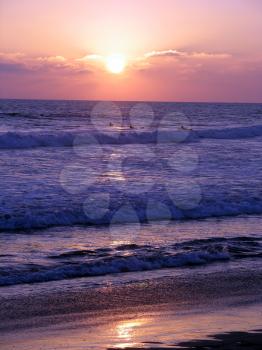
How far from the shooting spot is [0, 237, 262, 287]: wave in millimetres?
8781

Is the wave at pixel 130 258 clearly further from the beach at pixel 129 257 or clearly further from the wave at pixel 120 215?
the wave at pixel 120 215

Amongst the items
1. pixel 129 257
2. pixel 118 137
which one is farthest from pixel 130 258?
pixel 118 137

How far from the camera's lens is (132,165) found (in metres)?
23.3

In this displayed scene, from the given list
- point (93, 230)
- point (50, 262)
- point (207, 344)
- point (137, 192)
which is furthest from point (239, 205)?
point (207, 344)

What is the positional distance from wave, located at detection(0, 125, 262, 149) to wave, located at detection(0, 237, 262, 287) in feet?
66.1

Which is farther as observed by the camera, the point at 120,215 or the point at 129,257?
the point at 120,215

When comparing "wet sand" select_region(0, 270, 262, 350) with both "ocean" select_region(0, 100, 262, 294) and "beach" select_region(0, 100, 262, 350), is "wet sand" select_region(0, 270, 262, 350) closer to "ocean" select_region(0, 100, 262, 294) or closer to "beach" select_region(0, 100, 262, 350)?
"beach" select_region(0, 100, 262, 350)

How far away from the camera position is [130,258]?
9.70m

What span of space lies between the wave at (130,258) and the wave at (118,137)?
793 inches

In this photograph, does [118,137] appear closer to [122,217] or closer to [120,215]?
[120,215]

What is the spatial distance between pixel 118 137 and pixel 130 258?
1210 inches

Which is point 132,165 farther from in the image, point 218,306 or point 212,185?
point 218,306

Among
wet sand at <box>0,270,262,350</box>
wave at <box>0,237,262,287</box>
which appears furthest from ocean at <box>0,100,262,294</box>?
wet sand at <box>0,270,262,350</box>

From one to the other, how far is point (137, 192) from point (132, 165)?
22.6ft
